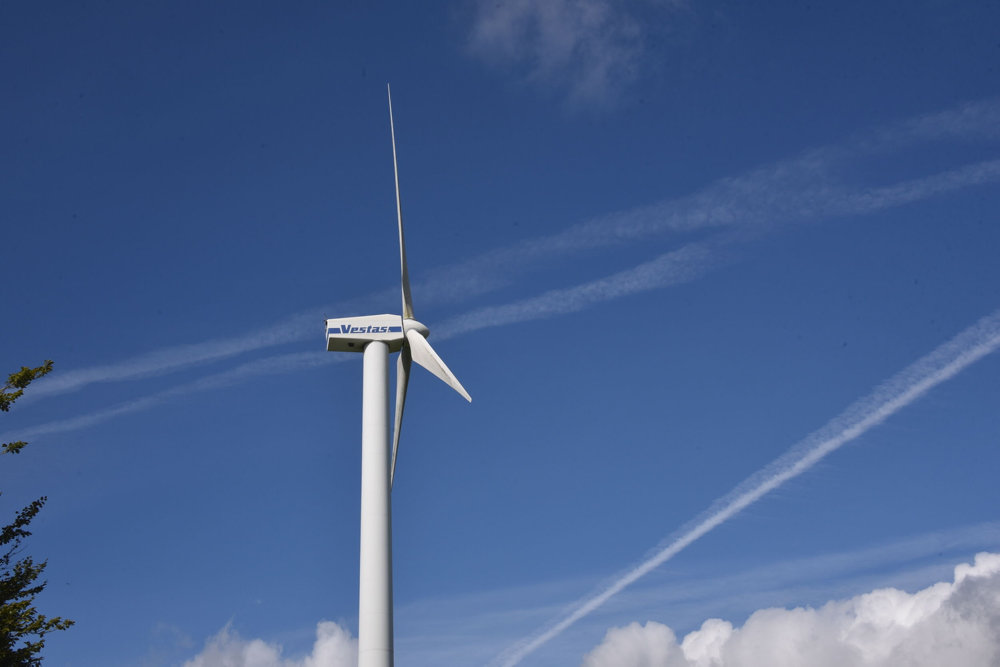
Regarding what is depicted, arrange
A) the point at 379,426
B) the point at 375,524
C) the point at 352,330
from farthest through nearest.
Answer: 1. the point at 352,330
2. the point at 379,426
3. the point at 375,524

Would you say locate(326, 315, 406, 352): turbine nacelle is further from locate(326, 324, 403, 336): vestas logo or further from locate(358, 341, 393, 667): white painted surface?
locate(358, 341, 393, 667): white painted surface

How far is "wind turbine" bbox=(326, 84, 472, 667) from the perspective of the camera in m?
42.2

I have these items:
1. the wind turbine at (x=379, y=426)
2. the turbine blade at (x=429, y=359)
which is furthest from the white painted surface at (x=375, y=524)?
the turbine blade at (x=429, y=359)

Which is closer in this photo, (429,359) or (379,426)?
(379,426)

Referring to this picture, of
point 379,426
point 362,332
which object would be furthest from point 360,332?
point 379,426

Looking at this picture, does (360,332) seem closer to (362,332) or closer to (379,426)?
(362,332)

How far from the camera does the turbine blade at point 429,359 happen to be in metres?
51.1

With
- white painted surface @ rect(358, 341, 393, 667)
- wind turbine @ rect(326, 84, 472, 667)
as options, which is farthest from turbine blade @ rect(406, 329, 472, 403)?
white painted surface @ rect(358, 341, 393, 667)

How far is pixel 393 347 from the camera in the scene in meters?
53.0

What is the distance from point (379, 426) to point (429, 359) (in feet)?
20.6

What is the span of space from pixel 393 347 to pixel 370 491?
1043 cm

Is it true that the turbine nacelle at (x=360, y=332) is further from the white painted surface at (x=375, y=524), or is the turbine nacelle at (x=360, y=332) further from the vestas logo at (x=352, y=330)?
the white painted surface at (x=375, y=524)

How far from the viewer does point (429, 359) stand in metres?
52.4

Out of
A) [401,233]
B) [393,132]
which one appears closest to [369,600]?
[401,233]
